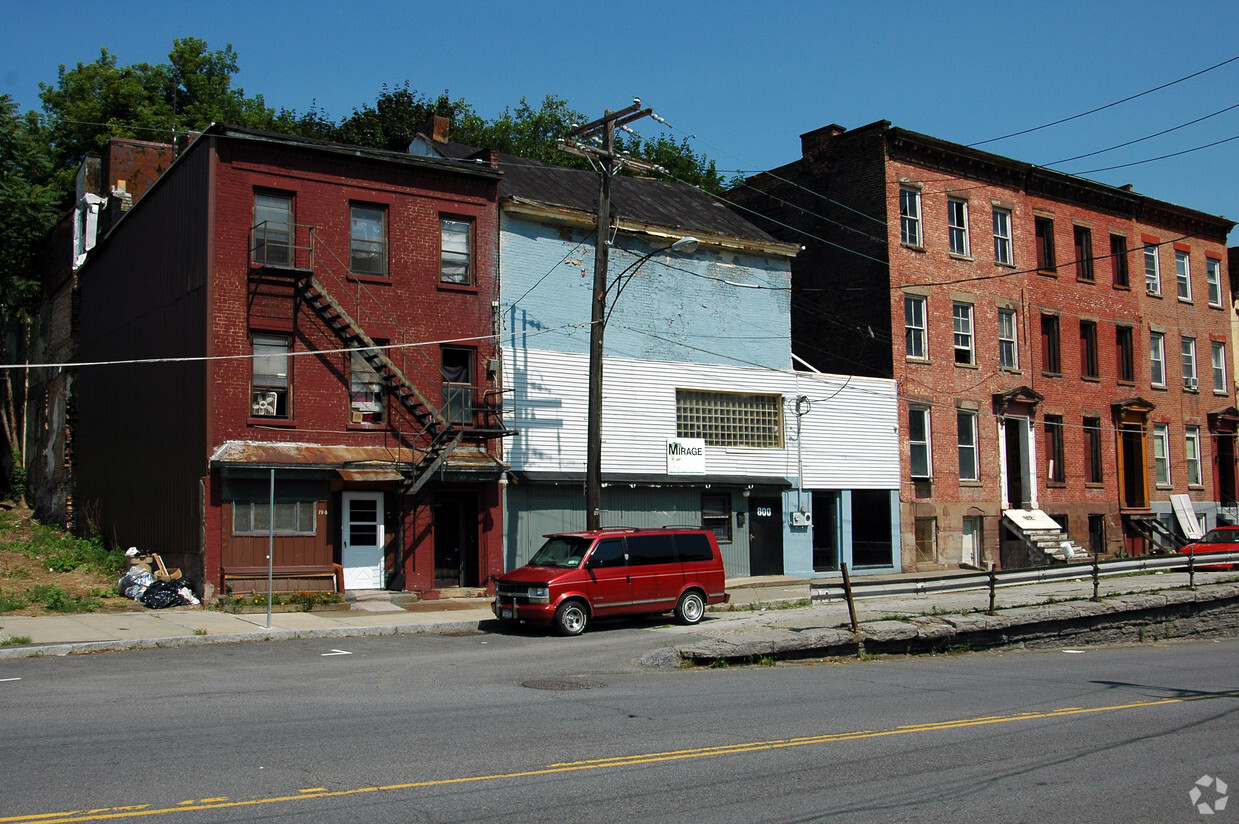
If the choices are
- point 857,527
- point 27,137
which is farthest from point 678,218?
point 27,137

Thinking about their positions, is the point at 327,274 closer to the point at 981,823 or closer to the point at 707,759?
the point at 707,759

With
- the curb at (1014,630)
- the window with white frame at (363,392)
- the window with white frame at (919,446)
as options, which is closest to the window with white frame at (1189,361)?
the window with white frame at (919,446)

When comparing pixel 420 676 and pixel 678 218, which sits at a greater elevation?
pixel 678 218

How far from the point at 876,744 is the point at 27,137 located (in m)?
34.7

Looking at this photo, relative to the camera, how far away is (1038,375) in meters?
35.7

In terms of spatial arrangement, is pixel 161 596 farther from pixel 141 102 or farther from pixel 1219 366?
pixel 1219 366

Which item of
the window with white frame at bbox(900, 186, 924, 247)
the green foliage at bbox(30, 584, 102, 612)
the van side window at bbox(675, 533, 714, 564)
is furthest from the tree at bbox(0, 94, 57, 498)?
the window with white frame at bbox(900, 186, 924, 247)

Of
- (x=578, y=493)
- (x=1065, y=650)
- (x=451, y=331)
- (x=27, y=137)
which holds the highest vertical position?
(x=27, y=137)

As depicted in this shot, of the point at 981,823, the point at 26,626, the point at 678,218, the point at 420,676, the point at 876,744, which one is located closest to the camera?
the point at 981,823

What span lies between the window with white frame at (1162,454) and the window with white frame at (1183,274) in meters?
5.62

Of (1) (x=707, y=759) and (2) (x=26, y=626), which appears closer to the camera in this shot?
(1) (x=707, y=759)

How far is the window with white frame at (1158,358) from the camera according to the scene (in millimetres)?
40125

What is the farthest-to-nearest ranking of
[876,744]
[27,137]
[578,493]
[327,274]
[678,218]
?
[27,137] → [678,218] → [578,493] → [327,274] → [876,744]

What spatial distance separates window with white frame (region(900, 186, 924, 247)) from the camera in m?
32.5
